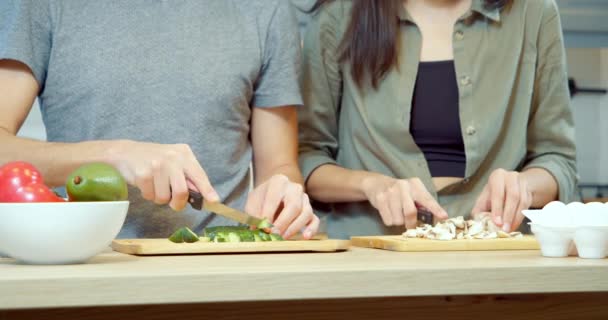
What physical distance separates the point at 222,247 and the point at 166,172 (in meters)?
0.13

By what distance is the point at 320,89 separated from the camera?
199 cm

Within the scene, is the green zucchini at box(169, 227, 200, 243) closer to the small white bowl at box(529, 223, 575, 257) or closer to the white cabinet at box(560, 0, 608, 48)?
the small white bowl at box(529, 223, 575, 257)

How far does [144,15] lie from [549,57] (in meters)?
0.87

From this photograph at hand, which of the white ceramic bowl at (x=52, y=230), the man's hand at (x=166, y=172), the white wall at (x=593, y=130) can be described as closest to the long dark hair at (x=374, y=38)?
the man's hand at (x=166, y=172)

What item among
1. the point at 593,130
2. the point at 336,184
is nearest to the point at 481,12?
the point at 336,184

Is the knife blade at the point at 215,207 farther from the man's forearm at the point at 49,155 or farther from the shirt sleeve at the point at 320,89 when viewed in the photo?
the shirt sleeve at the point at 320,89

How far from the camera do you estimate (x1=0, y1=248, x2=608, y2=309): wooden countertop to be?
0.94 meters

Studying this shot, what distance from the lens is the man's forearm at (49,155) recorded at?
1.50 meters

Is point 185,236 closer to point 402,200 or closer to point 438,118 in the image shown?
point 402,200

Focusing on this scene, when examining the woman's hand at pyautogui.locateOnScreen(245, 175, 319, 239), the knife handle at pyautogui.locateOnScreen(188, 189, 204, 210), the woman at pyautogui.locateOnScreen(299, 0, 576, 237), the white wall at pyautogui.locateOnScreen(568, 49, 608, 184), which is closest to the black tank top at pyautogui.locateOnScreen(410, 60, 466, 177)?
the woman at pyautogui.locateOnScreen(299, 0, 576, 237)

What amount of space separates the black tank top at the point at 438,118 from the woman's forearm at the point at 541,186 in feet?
0.47

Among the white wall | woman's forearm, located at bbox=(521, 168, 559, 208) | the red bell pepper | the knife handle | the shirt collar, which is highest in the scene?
the shirt collar

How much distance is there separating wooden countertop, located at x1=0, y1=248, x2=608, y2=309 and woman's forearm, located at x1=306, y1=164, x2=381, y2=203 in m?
0.64

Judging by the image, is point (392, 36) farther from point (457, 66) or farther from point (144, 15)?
point (144, 15)
